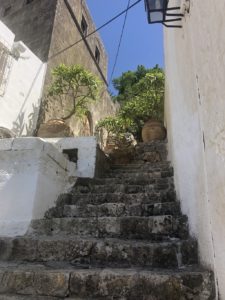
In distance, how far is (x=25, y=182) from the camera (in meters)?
3.34

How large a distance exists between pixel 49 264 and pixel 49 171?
144 cm

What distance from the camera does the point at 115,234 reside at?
2.77 meters

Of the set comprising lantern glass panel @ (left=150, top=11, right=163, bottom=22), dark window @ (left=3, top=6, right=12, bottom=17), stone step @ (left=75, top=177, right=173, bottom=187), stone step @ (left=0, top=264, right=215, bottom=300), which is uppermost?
dark window @ (left=3, top=6, right=12, bottom=17)

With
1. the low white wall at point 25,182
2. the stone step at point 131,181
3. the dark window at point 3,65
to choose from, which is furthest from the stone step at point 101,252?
the dark window at point 3,65

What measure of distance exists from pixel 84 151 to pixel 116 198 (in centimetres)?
167

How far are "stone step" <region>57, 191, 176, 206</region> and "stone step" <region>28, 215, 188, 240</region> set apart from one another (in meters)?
0.54

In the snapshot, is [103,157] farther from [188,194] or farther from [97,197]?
[188,194]

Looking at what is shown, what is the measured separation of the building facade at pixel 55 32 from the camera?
30.7ft

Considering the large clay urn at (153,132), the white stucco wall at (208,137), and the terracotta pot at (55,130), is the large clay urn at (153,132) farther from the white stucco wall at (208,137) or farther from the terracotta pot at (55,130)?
the white stucco wall at (208,137)

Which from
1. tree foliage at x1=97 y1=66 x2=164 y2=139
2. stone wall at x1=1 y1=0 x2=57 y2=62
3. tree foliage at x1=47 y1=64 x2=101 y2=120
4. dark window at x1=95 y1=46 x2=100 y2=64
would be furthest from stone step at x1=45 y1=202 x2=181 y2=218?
dark window at x1=95 y1=46 x2=100 y2=64

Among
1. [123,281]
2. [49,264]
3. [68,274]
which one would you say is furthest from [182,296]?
[49,264]

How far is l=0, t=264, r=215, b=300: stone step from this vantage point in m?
1.70

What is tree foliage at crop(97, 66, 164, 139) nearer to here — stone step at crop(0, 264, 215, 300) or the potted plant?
the potted plant

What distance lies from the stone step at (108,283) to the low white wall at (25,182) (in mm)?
1042
